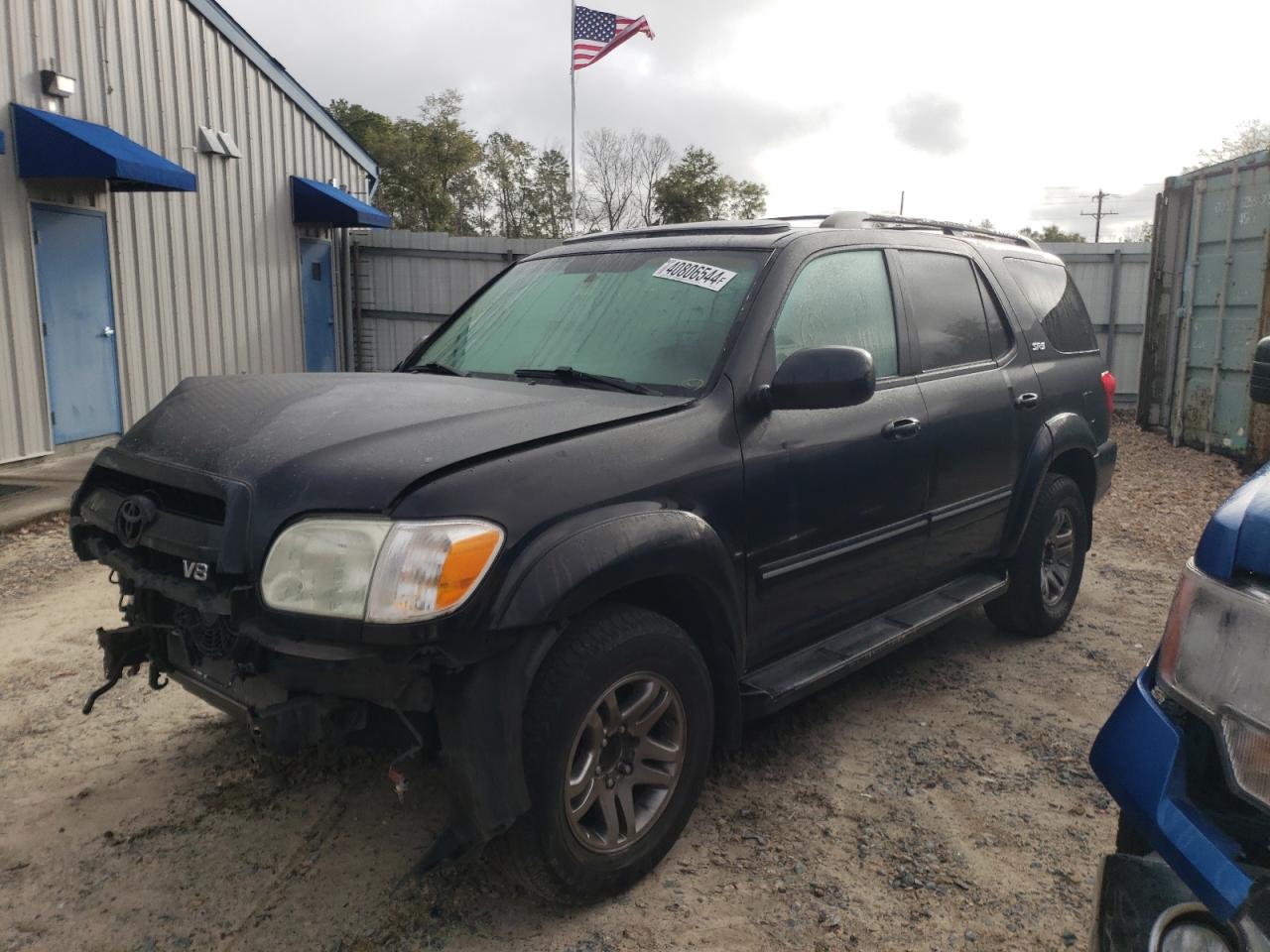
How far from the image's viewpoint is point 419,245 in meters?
15.0

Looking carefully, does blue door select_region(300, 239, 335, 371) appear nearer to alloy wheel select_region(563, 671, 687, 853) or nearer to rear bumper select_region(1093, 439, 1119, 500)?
rear bumper select_region(1093, 439, 1119, 500)

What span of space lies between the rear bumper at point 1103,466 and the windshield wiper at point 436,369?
10.7 ft

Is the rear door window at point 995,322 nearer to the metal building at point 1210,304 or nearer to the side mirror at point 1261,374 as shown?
the side mirror at point 1261,374

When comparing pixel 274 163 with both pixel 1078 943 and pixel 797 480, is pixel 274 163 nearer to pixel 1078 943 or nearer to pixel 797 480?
pixel 797 480

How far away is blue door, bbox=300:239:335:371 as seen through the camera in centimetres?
1379

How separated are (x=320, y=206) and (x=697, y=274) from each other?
442 inches

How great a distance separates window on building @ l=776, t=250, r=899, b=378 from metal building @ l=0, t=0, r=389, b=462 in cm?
717

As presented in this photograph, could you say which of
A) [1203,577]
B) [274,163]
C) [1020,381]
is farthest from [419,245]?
[1203,577]

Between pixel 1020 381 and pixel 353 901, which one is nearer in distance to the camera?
pixel 353 901

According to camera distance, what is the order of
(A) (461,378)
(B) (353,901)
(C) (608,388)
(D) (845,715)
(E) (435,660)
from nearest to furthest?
1. (E) (435,660)
2. (B) (353,901)
3. (C) (608,388)
4. (A) (461,378)
5. (D) (845,715)

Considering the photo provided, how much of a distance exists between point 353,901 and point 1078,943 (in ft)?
6.24

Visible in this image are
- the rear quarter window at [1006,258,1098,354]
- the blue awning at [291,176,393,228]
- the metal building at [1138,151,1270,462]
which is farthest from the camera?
the blue awning at [291,176,393,228]

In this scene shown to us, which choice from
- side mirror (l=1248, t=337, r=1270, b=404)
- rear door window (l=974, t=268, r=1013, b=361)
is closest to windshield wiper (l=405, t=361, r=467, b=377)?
rear door window (l=974, t=268, r=1013, b=361)

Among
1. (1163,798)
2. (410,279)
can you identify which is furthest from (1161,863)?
(410,279)
